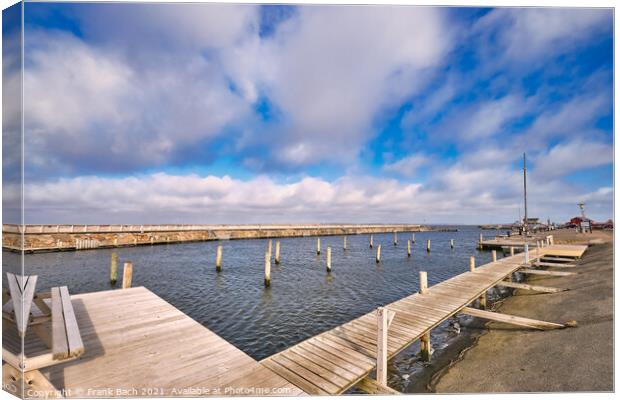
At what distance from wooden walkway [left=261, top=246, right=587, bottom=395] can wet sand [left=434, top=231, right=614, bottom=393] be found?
1.23 meters

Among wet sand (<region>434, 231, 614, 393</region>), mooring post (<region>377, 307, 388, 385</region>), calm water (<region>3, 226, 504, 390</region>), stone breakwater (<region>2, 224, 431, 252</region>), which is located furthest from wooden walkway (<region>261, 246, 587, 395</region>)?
stone breakwater (<region>2, 224, 431, 252</region>)

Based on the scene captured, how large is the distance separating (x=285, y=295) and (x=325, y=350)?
954 cm

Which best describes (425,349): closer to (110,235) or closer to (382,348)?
(382,348)

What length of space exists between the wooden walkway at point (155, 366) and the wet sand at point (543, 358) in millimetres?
5089

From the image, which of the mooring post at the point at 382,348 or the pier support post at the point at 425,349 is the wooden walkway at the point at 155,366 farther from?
the pier support post at the point at 425,349

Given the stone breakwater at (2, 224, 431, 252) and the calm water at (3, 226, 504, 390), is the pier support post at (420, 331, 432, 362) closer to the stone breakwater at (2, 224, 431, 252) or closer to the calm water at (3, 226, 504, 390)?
the calm water at (3, 226, 504, 390)

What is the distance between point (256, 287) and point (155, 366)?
12.8 meters

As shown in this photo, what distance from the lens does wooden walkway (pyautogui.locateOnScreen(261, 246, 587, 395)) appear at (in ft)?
17.3

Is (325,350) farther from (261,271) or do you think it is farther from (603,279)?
(261,271)

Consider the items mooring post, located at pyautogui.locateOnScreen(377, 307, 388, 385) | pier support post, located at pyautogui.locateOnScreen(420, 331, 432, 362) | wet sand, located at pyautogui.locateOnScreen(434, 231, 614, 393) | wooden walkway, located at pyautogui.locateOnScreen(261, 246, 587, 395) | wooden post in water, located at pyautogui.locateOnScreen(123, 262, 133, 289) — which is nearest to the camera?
wooden walkway, located at pyautogui.locateOnScreen(261, 246, 587, 395)

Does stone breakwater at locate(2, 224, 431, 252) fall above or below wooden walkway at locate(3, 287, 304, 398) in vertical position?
below

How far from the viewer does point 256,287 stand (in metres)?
17.3

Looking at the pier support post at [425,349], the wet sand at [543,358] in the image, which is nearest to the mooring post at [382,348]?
the wet sand at [543,358]

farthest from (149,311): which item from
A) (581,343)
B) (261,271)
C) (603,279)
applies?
(603,279)
